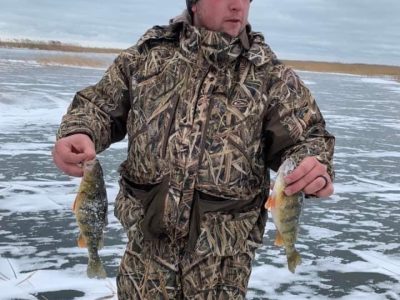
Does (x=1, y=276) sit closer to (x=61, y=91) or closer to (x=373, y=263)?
(x=373, y=263)

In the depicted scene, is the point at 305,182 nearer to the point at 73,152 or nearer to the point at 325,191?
the point at 325,191

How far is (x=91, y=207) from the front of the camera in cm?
294

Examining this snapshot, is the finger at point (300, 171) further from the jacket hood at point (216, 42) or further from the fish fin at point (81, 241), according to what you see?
the fish fin at point (81, 241)

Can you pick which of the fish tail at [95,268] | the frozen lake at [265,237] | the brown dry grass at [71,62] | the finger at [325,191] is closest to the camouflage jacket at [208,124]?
the finger at [325,191]

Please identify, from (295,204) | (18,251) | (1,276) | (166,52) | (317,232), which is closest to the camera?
(295,204)

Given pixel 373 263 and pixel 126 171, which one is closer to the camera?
pixel 126 171

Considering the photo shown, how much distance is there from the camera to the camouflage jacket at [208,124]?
284cm

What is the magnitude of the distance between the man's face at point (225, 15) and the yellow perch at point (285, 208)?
0.77 meters

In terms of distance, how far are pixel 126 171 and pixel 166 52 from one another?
0.68m

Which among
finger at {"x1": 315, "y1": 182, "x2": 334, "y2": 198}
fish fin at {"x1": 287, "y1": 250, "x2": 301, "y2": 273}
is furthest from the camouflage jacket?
fish fin at {"x1": 287, "y1": 250, "x2": 301, "y2": 273}

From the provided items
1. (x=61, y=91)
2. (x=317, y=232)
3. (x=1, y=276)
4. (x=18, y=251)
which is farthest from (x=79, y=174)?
(x=61, y=91)

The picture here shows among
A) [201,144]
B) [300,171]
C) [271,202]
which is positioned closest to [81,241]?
[201,144]

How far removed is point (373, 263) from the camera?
600 cm

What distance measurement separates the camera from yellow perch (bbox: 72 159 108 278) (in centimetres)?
283
